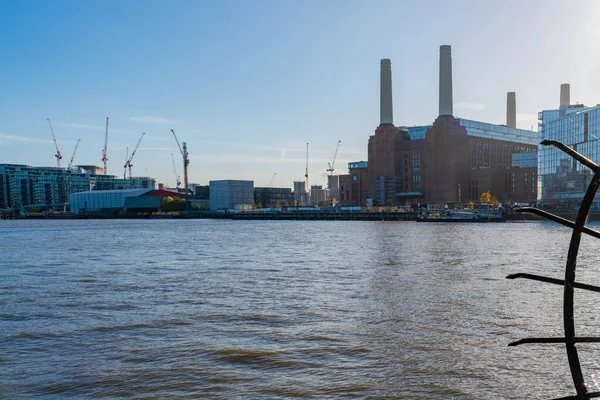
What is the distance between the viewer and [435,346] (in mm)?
14406

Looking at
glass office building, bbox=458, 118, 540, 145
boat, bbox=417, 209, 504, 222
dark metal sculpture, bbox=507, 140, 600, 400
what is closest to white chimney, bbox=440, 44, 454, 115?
glass office building, bbox=458, 118, 540, 145

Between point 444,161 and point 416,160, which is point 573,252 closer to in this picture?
point 444,161

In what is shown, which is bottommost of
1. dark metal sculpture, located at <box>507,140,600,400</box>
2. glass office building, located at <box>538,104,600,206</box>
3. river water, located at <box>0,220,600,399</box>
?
river water, located at <box>0,220,600,399</box>

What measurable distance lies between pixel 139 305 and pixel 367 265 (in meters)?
17.5

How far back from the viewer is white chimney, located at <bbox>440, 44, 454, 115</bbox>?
158875 mm

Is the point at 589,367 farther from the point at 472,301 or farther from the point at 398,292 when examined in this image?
the point at 398,292

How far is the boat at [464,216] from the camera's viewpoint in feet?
406

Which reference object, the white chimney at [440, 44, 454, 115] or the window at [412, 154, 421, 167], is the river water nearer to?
the white chimney at [440, 44, 454, 115]

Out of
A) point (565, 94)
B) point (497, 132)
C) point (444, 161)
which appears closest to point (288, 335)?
point (444, 161)

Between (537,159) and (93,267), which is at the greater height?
(537,159)

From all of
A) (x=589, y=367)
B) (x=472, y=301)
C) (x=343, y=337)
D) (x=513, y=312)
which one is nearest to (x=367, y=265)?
(x=472, y=301)

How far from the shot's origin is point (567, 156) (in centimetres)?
13550

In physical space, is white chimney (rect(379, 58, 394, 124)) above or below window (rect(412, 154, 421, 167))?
above

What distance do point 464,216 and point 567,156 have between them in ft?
102
